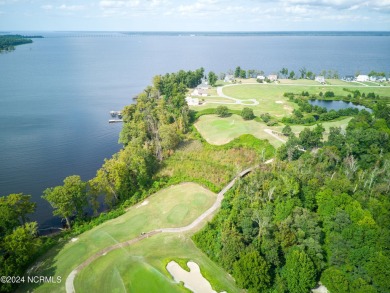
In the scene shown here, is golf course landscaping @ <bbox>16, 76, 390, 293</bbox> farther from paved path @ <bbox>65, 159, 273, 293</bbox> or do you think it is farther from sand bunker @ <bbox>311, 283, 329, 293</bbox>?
sand bunker @ <bbox>311, 283, 329, 293</bbox>

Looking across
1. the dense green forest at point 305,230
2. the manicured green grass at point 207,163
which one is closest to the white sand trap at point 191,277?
the dense green forest at point 305,230

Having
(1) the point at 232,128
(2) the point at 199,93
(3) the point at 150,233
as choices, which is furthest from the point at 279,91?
(3) the point at 150,233

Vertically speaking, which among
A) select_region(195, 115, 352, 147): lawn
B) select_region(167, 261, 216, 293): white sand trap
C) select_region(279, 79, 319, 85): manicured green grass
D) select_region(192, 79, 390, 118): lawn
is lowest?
select_region(167, 261, 216, 293): white sand trap

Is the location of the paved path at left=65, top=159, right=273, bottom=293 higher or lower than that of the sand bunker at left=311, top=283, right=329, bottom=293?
higher

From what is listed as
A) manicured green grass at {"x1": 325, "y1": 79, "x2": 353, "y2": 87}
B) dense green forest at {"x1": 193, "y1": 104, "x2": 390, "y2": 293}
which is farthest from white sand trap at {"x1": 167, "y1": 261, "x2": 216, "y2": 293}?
manicured green grass at {"x1": 325, "y1": 79, "x2": 353, "y2": 87}

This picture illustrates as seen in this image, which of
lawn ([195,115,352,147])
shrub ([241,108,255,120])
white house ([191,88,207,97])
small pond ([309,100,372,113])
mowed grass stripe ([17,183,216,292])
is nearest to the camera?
mowed grass stripe ([17,183,216,292])

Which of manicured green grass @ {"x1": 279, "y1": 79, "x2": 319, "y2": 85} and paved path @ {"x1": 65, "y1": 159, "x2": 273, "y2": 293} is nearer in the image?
paved path @ {"x1": 65, "y1": 159, "x2": 273, "y2": 293}

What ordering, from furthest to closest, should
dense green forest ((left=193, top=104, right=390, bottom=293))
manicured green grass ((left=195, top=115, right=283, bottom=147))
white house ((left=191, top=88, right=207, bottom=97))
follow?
white house ((left=191, top=88, right=207, bottom=97)) → manicured green grass ((left=195, top=115, right=283, bottom=147)) → dense green forest ((left=193, top=104, right=390, bottom=293))

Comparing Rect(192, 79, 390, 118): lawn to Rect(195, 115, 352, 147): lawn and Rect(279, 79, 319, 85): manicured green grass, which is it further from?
Rect(195, 115, 352, 147): lawn
